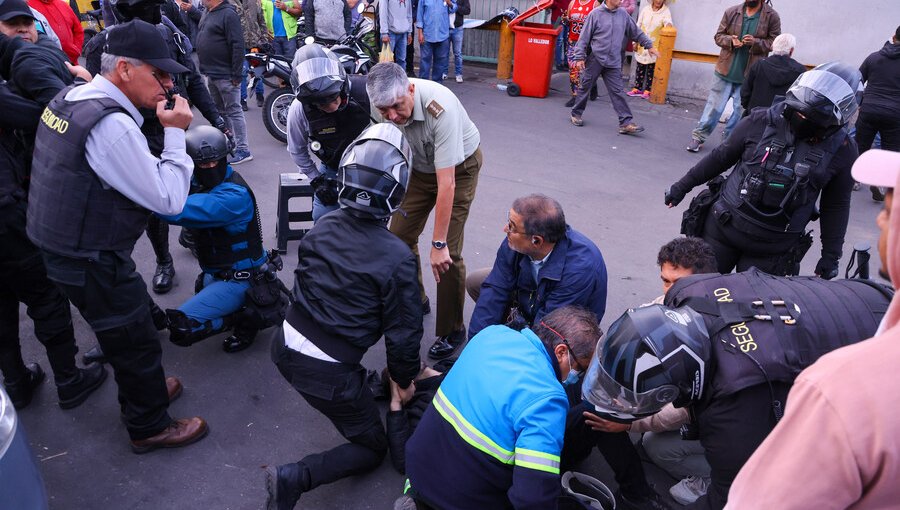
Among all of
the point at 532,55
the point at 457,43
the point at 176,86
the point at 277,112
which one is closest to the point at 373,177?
the point at 176,86

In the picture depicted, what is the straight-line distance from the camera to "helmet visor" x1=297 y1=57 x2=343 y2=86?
3.59 metres

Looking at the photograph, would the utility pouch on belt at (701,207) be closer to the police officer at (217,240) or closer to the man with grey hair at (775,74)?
the police officer at (217,240)

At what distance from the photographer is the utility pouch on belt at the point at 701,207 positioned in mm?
3599

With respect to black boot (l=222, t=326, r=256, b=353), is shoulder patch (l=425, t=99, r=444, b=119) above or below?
above

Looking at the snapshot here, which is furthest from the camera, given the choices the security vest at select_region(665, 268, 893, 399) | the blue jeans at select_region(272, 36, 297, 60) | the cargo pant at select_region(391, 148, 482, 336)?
the blue jeans at select_region(272, 36, 297, 60)

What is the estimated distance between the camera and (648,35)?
9.89 meters

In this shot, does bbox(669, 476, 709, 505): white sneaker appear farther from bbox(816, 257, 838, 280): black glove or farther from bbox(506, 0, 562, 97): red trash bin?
bbox(506, 0, 562, 97): red trash bin

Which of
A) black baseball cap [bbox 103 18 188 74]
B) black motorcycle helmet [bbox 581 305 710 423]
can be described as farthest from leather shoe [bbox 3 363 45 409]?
black motorcycle helmet [bbox 581 305 710 423]

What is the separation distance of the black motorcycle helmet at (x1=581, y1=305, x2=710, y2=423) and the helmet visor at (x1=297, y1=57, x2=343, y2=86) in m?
2.44

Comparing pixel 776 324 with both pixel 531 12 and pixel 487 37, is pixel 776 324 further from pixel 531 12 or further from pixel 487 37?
pixel 487 37

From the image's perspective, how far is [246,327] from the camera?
3.88m

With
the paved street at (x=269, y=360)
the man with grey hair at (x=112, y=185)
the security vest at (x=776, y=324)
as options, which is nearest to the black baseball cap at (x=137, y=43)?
the man with grey hair at (x=112, y=185)

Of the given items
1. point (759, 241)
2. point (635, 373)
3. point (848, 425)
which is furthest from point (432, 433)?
point (759, 241)

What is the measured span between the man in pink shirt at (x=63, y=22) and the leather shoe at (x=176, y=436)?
4719mm
